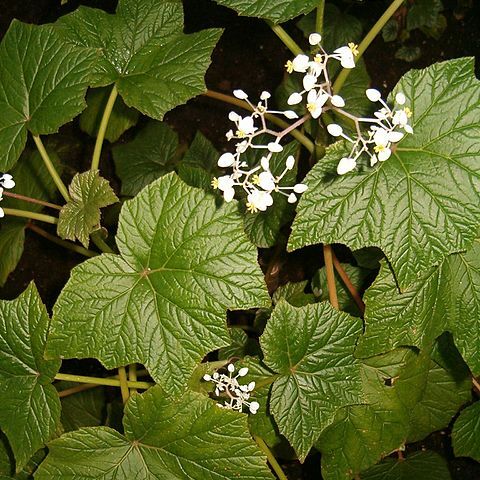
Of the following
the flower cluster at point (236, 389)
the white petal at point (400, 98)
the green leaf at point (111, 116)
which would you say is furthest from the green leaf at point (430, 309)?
the green leaf at point (111, 116)

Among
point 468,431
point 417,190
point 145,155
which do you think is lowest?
point 468,431

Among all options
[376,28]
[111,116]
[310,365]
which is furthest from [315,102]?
[111,116]

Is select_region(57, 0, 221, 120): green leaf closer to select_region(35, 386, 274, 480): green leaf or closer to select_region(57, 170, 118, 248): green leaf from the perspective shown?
select_region(57, 170, 118, 248): green leaf

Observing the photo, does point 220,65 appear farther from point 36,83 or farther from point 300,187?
point 300,187

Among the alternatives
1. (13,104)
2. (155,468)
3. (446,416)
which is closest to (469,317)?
(446,416)

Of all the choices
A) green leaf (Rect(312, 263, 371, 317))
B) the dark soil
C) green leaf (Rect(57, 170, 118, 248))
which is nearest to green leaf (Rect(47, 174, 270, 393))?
green leaf (Rect(57, 170, 118, 248))

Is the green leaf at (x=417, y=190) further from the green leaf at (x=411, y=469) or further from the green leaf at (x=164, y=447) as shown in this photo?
the green leaf at (x=411, y=469)
